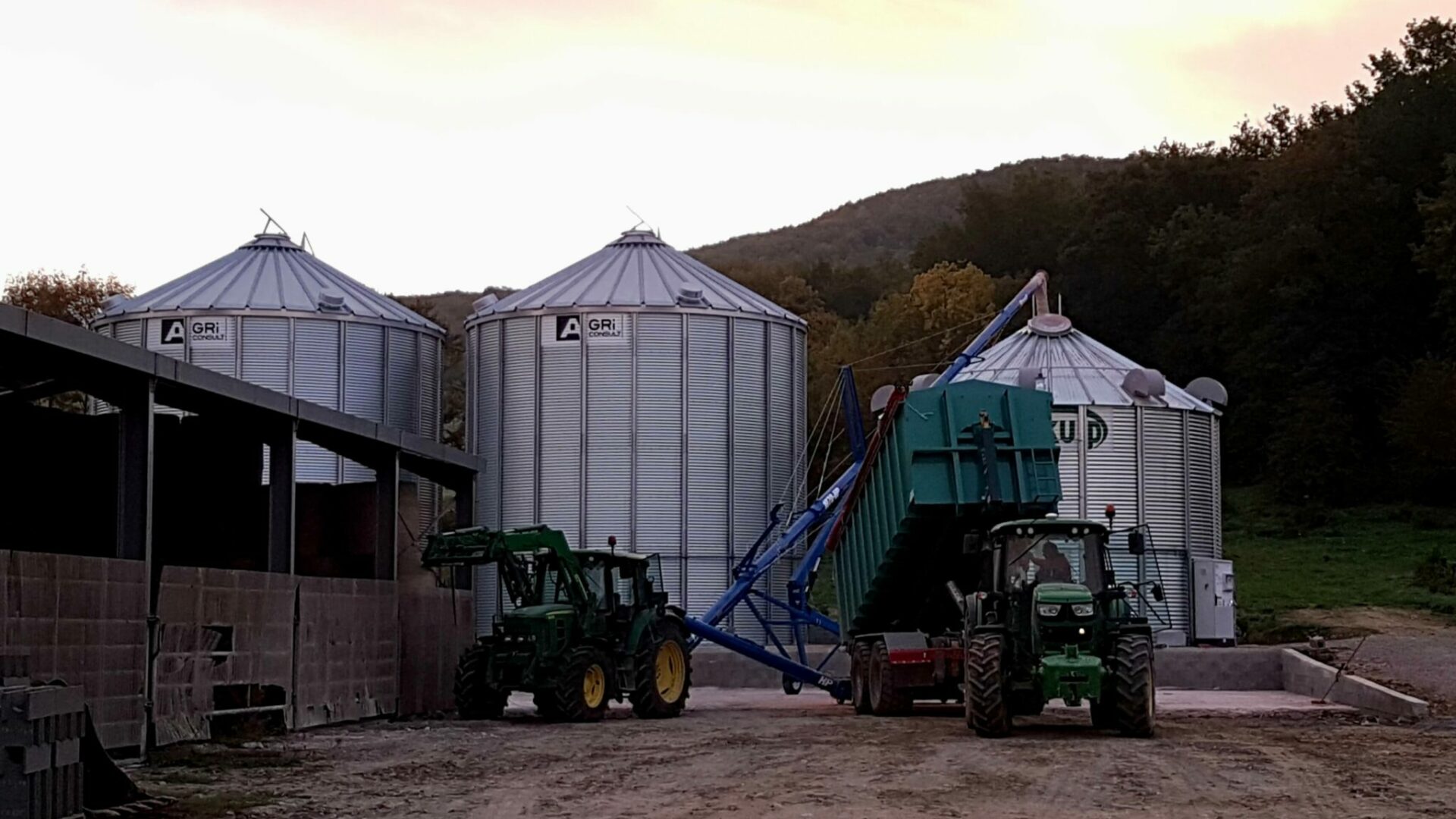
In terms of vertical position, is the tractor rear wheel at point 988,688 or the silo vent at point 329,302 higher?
the silo vent at point 329,302

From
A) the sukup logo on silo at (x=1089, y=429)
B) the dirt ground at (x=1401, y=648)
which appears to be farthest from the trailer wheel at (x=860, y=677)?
the sukup logo on silo at (x=1089, y=429)

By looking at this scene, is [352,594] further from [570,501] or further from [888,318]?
[888,318]

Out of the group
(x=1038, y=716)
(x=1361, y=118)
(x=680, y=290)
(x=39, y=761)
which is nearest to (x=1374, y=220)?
(x=1361, y=118)

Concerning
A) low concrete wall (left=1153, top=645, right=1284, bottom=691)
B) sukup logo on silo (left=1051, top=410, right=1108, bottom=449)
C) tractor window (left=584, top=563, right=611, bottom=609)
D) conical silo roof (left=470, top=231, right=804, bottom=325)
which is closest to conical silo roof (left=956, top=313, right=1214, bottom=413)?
sukup logo on silo (left=1051, top=410, right=1108, bottom=449)

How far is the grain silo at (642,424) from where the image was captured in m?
43.5

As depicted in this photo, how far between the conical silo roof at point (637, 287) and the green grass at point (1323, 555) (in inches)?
576

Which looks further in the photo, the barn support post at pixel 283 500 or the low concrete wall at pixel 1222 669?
the low concrete wall at pixel 1222 669

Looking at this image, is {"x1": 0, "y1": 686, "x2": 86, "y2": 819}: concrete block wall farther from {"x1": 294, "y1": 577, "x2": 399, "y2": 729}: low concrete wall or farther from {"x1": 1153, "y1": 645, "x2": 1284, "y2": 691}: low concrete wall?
{"x1": 1153, "y1": 645, "x2": 1284, "y2": 691}: low concrete wall

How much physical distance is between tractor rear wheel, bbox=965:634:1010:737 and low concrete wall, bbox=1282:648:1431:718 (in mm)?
8412

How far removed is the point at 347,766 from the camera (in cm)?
1947

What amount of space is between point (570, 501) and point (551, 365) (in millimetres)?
3258

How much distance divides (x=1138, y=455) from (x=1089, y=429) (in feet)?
4.31

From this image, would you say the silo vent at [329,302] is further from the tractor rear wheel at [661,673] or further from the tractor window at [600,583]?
the tractor rear wheel at [661,673]

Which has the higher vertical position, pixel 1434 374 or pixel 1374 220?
pixel 1374 220
